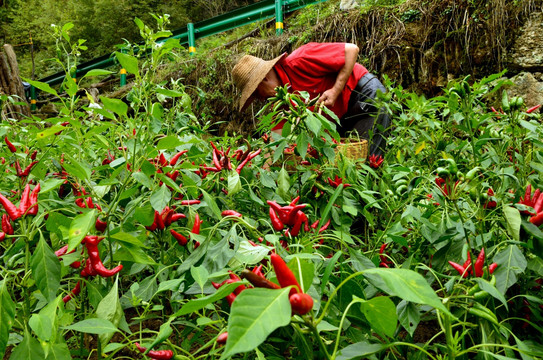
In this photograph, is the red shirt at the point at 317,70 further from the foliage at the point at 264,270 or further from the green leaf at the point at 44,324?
the green leaf at the point at 44,324

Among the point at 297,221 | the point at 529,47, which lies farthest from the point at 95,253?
the point at 529,47

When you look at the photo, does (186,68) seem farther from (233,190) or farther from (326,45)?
(233,190)

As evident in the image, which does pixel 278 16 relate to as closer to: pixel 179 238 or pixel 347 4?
pixel 347 4

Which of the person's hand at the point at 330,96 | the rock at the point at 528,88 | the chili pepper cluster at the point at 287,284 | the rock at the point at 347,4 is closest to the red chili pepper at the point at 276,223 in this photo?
the chili pepper cluster at the point at 287,284

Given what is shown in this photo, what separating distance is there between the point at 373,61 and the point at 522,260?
4862mm

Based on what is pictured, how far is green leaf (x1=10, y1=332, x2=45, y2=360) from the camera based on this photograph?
798mm

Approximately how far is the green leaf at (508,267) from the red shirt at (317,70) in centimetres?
286

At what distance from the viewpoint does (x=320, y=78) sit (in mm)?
3889

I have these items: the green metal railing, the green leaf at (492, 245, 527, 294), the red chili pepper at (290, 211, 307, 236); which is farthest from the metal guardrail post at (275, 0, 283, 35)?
the green leaf at (492, 245, 527, 294)

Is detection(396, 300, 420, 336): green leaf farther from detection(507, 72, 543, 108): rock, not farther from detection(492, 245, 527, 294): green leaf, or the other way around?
detection(507, 72, 543, 108): rock

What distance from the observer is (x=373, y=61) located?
5.42 meters

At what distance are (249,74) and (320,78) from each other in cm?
68

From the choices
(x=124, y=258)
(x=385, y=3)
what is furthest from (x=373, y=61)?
(x=124, y=258)

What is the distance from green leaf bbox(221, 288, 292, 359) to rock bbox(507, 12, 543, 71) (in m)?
4.72
